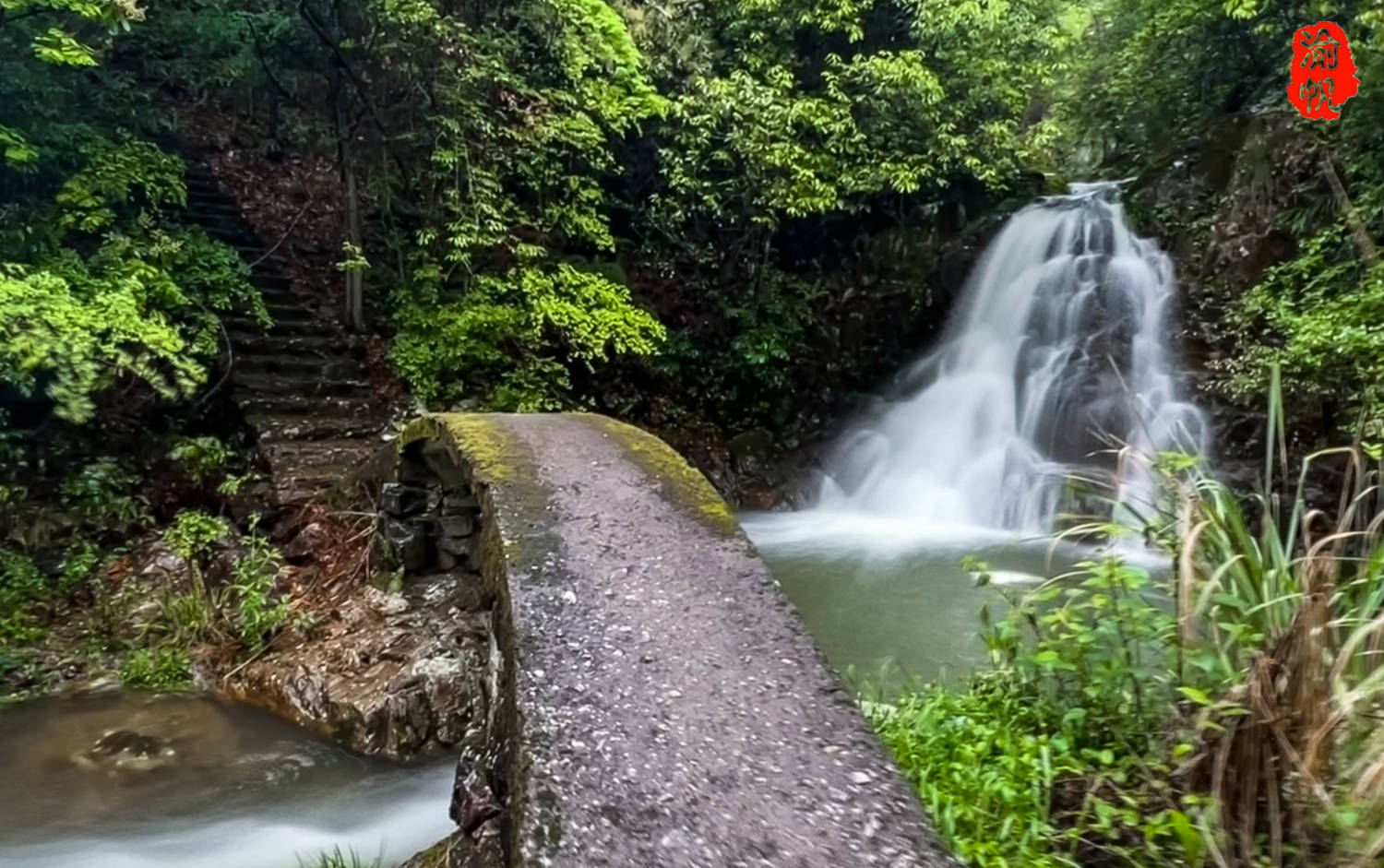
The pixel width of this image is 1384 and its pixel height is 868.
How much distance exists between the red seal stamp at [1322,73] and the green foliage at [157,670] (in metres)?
10.0

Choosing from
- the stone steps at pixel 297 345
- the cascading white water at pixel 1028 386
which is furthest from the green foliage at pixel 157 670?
the cascading white water at pixel 1028 386

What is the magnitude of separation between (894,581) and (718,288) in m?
4.84

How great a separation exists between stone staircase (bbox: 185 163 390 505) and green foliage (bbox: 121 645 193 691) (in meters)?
1.44

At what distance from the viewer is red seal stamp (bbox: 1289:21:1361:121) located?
7.90 m

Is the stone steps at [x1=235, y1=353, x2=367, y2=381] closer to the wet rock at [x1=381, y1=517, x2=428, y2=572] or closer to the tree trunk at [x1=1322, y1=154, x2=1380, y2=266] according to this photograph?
the wet rock at [x1=381, y1=517, x2=428, y2=572]

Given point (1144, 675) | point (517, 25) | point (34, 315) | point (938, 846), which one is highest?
point (517, 25)

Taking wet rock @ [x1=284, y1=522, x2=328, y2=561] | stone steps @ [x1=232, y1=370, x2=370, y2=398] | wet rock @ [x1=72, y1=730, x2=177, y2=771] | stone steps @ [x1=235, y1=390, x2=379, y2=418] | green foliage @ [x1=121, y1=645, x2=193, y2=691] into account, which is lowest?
wet rock @ [x1=72, y1=730, x2=177, y2=771]

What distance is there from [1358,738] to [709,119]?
819cm

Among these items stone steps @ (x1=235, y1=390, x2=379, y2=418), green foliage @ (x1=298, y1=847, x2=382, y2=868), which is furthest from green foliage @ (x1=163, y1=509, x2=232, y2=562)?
green foliage @ (x1=298, y1=847, x2=382, y2=868)

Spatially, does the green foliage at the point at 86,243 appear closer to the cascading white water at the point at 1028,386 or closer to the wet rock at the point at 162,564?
the wet rock at the point at 162,564

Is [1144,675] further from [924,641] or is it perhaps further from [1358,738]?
[924,641]

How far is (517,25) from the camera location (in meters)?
8.56

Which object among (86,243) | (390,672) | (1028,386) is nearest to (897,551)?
(1028,386)

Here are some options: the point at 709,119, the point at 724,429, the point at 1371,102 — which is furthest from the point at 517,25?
the point at 1371,102
